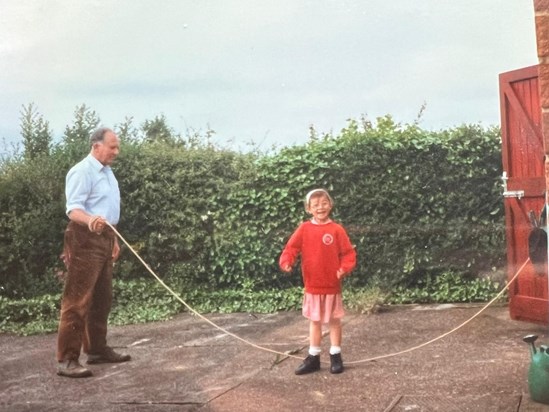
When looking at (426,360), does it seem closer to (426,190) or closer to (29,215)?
(426,190)

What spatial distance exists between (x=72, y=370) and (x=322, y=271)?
220 cm

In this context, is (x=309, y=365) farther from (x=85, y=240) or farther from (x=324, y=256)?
(x=85, y=240)

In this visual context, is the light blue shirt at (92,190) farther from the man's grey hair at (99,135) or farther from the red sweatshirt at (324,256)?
the red sweatshirt at (324,256)

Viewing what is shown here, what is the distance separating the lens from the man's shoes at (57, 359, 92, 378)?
21.4 ft

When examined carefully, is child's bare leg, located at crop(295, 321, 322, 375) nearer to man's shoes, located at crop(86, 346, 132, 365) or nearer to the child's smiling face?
the child's smiling face

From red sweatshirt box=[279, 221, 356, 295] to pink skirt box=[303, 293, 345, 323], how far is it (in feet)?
0.14

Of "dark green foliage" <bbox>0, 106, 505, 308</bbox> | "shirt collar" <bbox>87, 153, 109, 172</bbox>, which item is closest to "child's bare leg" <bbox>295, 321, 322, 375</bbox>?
"shirt collar" <bbox>87, 153, 109, 172</bbox>

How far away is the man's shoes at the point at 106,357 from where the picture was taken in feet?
23.1

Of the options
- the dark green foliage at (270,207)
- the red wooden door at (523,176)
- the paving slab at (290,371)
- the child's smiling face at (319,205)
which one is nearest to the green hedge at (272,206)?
the dark green foliage at (270,207)

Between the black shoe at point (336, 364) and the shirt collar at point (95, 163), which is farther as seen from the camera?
the shirt collar at point (95, 163)

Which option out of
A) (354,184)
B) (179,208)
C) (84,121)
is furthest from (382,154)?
(84,121)

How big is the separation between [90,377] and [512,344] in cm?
351

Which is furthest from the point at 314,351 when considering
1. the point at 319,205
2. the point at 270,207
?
the point at 270,207

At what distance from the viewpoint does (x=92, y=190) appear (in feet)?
21.7
